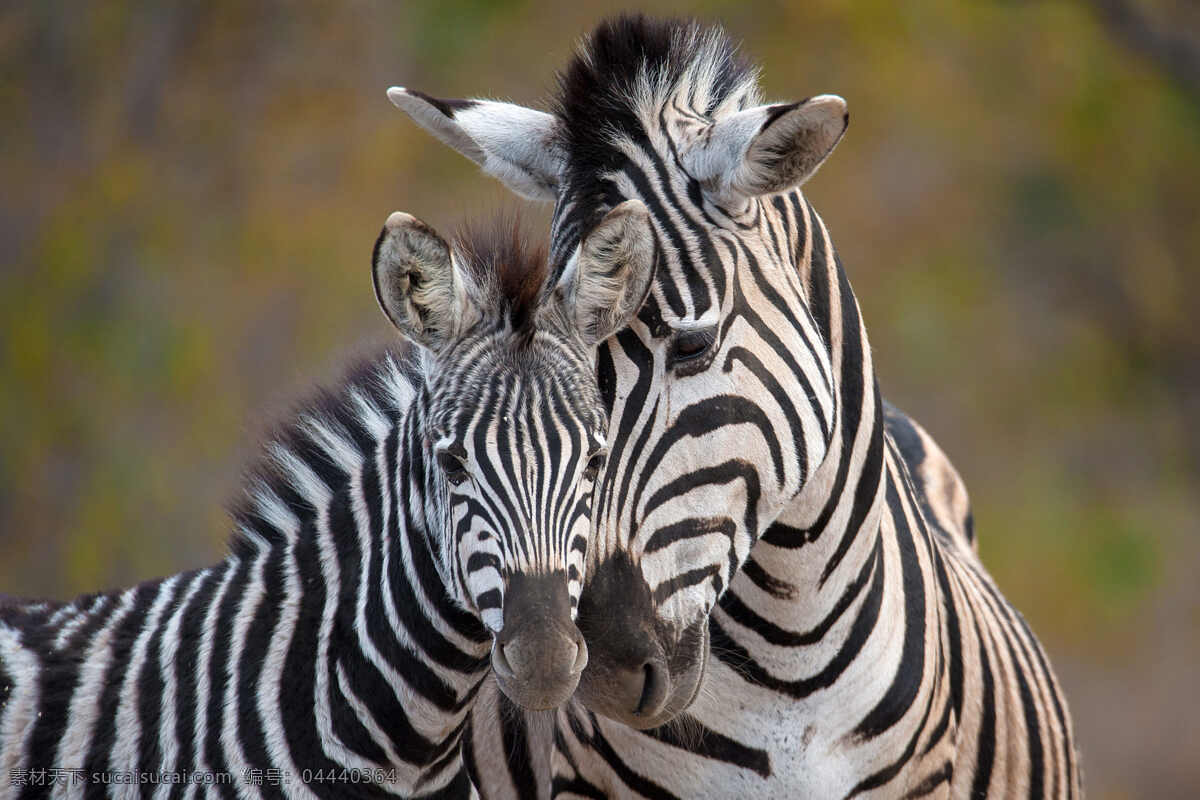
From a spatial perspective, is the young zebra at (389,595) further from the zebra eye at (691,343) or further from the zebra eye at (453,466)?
the zebra eye at (691,343)

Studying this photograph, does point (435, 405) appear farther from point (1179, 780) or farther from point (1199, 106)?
point (1199, 106)

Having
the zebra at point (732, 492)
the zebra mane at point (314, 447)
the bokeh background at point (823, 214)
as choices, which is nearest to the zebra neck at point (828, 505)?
the zebra at point (732, 492)

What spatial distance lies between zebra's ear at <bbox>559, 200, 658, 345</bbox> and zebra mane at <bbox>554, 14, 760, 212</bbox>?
0.36 metres

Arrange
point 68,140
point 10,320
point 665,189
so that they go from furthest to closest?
point 68,140, point 10,320, point 665,189

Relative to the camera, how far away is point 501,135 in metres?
3.44

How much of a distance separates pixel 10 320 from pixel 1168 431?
12.6 m

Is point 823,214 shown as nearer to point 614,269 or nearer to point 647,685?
point 614,269

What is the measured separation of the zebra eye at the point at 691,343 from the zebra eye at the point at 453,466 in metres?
0.60

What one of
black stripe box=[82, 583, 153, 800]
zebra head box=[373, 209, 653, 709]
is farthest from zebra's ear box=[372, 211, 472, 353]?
black stripe box=[82, 583, 153, 800]

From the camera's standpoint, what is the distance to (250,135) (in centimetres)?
1320

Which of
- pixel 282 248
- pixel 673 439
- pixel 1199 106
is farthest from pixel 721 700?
pixel 1199 106

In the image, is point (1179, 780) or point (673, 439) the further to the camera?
point (1179, 780)

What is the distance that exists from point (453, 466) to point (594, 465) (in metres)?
0.33

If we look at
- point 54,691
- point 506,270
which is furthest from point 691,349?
point 54,691
